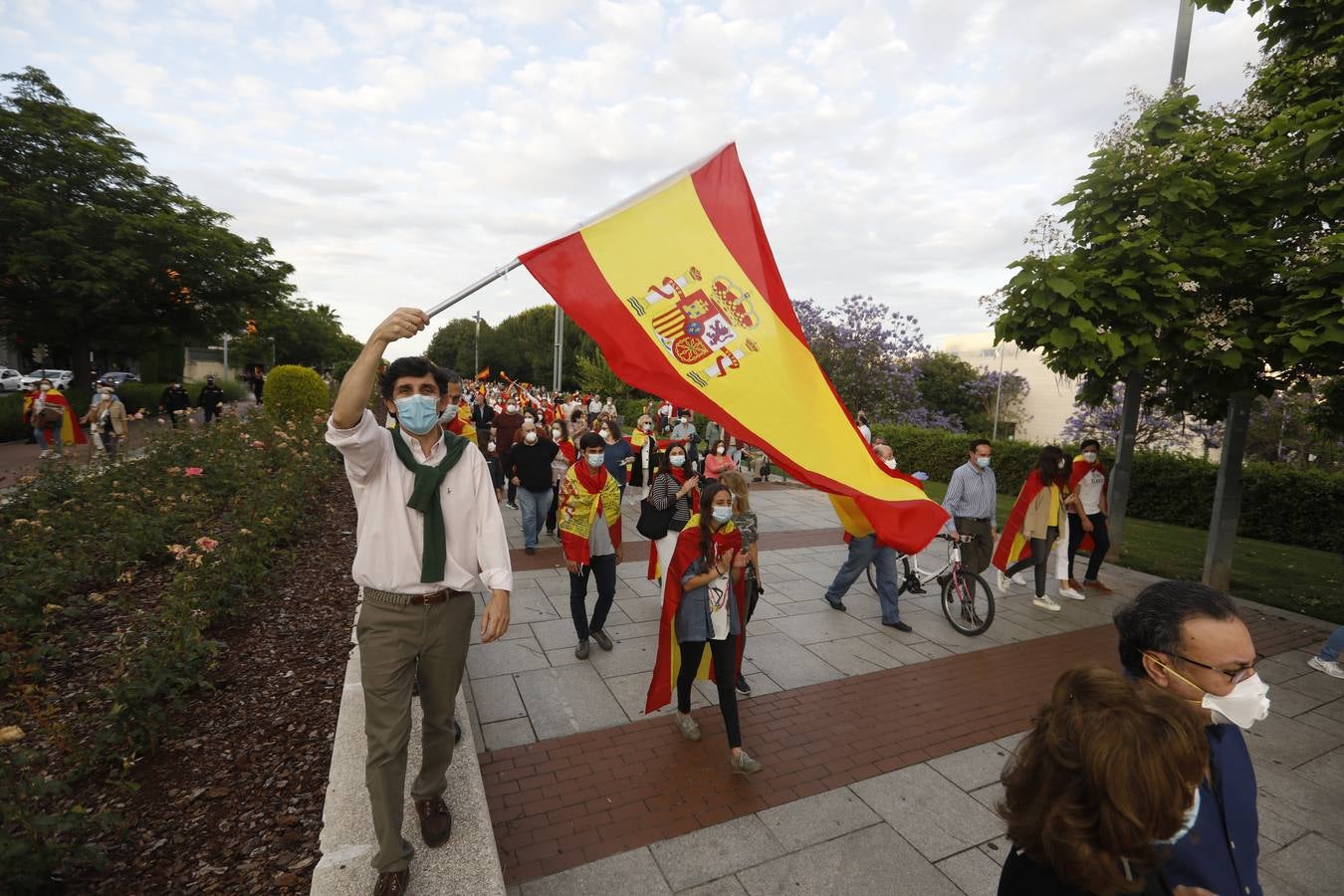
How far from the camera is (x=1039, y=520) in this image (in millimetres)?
7367

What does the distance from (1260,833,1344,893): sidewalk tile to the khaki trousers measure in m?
4.15

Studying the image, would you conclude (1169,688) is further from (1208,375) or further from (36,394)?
(36,394)

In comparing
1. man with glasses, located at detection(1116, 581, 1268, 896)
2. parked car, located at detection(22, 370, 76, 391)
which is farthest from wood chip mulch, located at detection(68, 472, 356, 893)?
parked car, located at detection(22, 370, 76, 391)

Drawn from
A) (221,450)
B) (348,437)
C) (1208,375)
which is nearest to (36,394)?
(221,450)

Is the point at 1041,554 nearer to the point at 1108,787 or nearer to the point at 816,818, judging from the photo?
the point at 816,818

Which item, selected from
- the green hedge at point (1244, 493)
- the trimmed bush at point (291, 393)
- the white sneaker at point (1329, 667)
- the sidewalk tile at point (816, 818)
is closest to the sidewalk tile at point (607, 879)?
the sidewalk tile at point (816, 818)

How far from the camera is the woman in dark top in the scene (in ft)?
4.30

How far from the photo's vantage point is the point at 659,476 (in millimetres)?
6180

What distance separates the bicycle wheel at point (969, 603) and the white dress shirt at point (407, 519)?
5.17 metres

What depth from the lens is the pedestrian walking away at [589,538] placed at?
18.8ft

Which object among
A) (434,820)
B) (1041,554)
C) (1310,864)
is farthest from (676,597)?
(1041,554)

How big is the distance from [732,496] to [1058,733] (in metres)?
3.19

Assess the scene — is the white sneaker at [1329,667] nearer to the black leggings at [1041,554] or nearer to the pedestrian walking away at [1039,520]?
the pedestrian walking away at [1039,520]

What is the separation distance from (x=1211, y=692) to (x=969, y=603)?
5.07 metres
